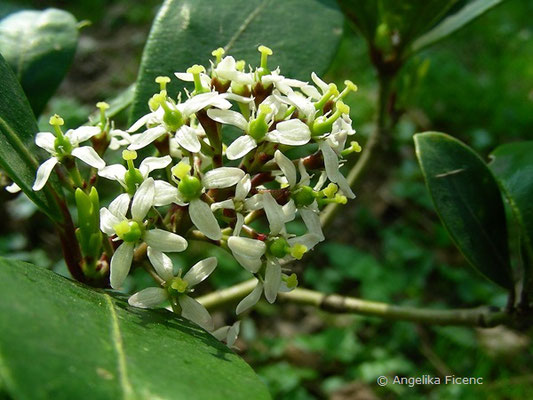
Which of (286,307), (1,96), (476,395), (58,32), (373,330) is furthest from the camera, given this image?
(286,307)

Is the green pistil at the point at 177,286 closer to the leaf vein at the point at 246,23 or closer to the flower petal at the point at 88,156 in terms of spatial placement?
the flower petal at the point at 88,156

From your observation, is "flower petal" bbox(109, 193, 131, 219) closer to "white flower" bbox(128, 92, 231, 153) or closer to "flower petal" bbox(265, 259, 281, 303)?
"white flower" bbox(128, 92, 231, 153)

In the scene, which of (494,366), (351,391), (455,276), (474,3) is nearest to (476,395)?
(494,366)

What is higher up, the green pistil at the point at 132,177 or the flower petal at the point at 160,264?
the green pistil at the point at 132,177

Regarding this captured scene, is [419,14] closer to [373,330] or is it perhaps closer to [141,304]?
[141,304]

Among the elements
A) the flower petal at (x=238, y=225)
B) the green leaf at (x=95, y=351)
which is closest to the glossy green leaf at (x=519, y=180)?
the flower petal at (x=238, y=225)

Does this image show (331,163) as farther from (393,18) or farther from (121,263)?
(393,18)

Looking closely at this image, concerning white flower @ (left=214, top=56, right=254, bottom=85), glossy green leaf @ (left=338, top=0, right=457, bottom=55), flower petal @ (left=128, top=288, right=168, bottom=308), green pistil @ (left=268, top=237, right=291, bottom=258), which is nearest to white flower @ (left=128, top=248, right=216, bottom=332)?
flower petal @ (left=128, top=288, right=168, bottom=308)
